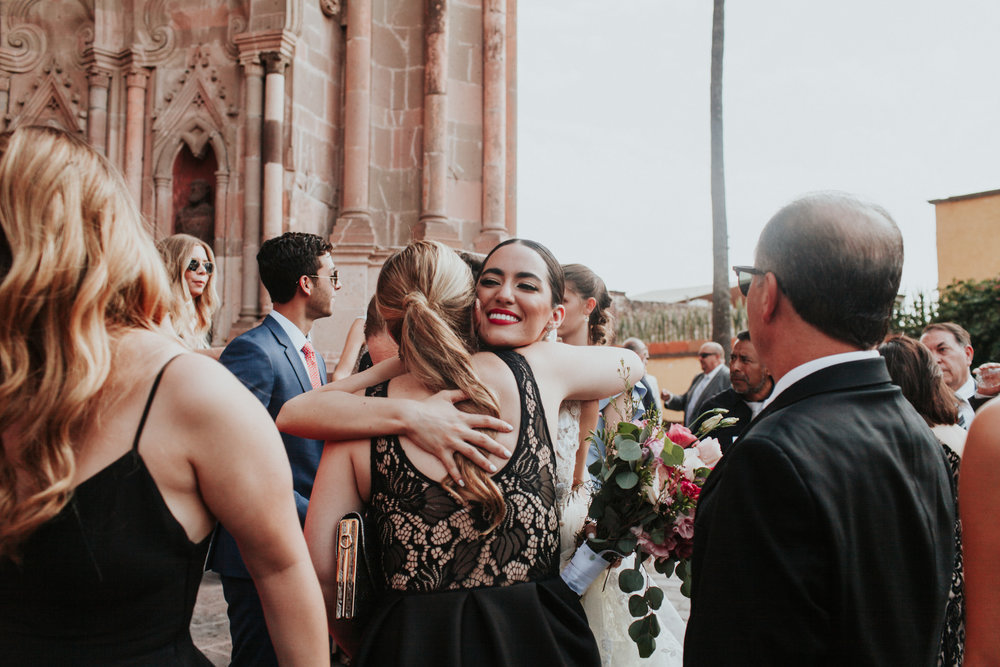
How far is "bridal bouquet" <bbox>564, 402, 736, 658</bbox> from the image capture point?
2215 mm

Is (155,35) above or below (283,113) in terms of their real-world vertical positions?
above

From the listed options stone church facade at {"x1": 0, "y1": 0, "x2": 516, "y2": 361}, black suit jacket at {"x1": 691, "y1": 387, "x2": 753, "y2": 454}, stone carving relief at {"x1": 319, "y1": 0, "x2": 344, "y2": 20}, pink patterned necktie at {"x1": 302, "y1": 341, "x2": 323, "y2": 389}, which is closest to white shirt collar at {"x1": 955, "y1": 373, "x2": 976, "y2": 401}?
black suit jacket at {"x1": 691, "y1": 387, "x2": 753, "y2": 454}

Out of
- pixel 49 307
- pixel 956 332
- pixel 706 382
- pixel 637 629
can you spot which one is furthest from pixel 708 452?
pixel 706 382

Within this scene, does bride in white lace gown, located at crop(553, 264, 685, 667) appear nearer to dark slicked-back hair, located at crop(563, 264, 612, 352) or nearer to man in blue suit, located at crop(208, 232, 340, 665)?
man in blue suit, located at crop(208, 232, 340, 665)

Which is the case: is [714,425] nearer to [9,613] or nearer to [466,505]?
[466,505]

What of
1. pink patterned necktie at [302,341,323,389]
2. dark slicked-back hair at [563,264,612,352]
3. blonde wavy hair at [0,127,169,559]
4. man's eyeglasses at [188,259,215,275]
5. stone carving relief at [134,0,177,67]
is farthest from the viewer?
stone carving relief at [134,0,177,67]

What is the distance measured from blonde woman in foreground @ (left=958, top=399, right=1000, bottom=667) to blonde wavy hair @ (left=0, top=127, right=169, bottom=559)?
1.56 meters

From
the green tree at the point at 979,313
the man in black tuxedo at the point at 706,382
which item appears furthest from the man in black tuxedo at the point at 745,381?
the green tree at the point at 979,313

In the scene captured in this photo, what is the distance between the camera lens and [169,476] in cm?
140

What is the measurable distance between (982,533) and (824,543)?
374mm

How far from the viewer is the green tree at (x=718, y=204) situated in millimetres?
13133

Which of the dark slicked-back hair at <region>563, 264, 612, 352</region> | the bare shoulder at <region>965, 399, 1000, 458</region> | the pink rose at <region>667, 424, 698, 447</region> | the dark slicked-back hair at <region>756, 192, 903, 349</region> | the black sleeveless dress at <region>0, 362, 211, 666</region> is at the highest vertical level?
the dark slicked-back hair at <region>563, 264, 612, 352</region>

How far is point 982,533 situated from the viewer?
1.53 m

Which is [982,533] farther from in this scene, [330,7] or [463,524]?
[330,7]
